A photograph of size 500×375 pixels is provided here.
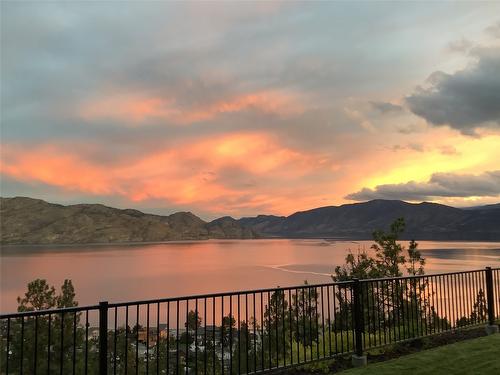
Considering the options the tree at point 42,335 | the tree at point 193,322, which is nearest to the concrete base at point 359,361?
the tree at point 193,322

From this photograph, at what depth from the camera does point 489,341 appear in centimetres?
786

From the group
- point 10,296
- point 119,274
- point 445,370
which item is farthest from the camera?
point 119,274

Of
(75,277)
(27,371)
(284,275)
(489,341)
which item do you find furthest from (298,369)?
(75,277)

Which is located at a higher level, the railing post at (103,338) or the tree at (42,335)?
the railing post at (103,338)

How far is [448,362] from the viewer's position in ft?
21.9

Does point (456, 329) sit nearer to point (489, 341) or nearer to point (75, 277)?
point (489, 341)

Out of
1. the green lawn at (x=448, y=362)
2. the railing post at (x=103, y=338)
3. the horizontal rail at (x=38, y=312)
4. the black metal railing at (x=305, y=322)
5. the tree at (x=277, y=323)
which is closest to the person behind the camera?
the horizontal rail at (x=38, y=312)

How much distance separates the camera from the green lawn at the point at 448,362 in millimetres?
6234

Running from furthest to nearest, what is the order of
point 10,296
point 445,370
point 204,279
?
point 204,279 → point 10,296 → point 445,370

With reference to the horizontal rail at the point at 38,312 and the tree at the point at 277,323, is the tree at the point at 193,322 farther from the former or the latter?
the horizontal rail at the point at 38,312

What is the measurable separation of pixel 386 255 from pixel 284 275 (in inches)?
2498

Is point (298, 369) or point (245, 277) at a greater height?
point (298, 369)

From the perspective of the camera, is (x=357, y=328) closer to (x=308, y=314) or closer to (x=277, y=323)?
(x=277, y=323)

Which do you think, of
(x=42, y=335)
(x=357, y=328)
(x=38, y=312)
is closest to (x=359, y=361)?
(x=357, y=328)
